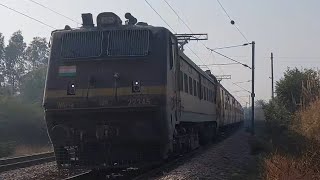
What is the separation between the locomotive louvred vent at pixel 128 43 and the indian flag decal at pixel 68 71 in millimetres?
970

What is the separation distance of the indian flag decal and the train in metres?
0.03

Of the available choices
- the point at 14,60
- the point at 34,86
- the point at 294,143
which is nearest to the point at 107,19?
the point at 294,143

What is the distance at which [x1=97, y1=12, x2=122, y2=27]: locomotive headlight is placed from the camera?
1339 centimetres

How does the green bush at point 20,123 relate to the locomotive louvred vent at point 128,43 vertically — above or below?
below

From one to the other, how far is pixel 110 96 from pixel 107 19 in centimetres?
220

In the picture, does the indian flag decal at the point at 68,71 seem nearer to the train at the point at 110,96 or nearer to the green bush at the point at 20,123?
the train at the point at 110,96

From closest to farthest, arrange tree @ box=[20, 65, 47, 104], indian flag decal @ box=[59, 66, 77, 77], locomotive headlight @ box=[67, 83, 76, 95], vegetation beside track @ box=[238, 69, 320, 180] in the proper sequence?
vegetation beside track @ box=[238, 69, 320, 180], locomotive headlight @ box=[67, 83, 76, 95], indian flag decal @ box=[59, 66, 77, 77], tree @ box=[20, 65, 47, 104]

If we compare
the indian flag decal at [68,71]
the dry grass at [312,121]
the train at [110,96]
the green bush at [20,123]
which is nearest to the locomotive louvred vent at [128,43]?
the train at [110,96]

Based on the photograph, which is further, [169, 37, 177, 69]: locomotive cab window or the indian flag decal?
[169, 37, 177, 69]: locomotive cab window

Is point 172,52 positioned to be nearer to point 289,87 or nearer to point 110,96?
point 110,96

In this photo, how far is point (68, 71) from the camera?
42.5 feet

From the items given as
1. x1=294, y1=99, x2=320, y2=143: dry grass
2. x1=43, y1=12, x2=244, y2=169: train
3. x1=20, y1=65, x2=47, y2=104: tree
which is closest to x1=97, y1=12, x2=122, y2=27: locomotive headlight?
x1=43, y1=12, x2=244, y2=169: train

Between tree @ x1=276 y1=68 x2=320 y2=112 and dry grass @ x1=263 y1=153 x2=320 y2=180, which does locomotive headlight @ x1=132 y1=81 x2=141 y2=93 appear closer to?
dry grass @ x1=263 y1=153 x2=320 y2=180

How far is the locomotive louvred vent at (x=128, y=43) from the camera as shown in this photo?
42.3 feet
